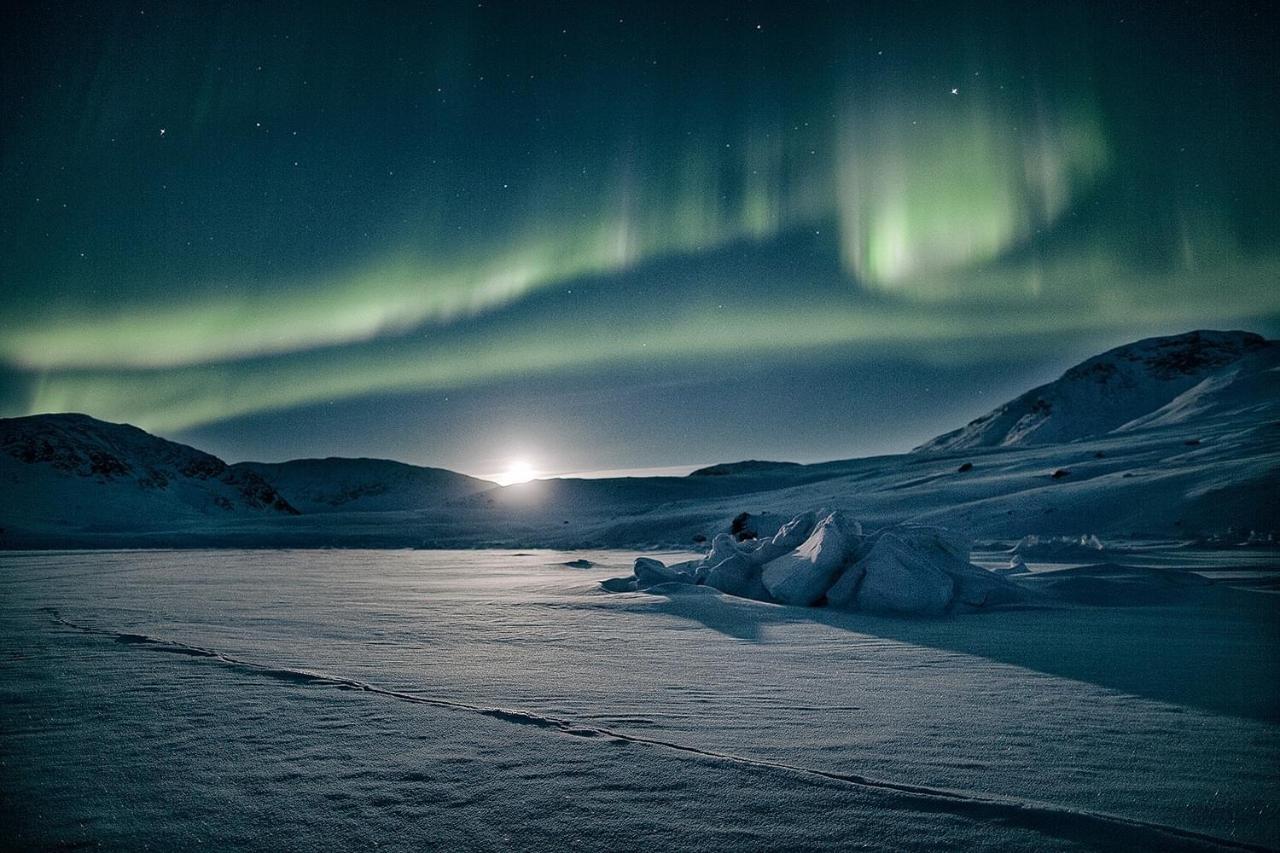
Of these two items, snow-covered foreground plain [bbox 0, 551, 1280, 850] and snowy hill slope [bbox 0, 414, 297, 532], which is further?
snowy hill slope [bbox 0, 414, 297, 532]

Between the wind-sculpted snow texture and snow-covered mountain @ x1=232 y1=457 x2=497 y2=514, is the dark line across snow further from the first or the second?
snow-covered mountain @ x1=232 y1=457 x2=497 y2=514

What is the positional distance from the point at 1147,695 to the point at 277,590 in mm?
9880

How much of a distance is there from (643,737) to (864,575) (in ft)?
16.1

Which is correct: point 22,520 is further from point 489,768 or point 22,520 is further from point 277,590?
point 489,768

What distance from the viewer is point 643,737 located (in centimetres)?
248

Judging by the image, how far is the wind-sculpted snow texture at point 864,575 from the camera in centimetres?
649

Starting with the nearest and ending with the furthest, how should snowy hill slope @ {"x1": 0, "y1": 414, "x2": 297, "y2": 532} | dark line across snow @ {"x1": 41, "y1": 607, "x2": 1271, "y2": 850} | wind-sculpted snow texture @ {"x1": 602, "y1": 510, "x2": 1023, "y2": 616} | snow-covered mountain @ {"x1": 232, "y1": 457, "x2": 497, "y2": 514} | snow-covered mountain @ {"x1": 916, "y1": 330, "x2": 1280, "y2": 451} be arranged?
dark line across snow @ {"x1": 41, "y1": 607, "x2": 1271, "y2": 850}, wind-sculpted snow texture @ {"x1": 602, "y1": 510, "x2": 1023, "y2": 616}, snowy hill slope @ {"x1": 0, "y1": 414, "x2": 297, "y2": 532}, snow-covered mountain @ {"x1": 916, "y1": 330, "x2": 1280, "y2": 451}, snow-covered mountain @ {"x1": 232, "y1": 457, "x2": 497, "y2": 514}

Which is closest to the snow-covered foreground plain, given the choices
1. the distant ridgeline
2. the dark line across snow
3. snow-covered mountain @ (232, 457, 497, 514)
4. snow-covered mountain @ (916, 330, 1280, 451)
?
the dark line across snow

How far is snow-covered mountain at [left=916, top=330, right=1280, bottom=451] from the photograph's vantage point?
110m

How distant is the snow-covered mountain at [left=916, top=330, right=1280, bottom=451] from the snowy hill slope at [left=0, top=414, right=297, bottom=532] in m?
88.9

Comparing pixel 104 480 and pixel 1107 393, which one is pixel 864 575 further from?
pixel 1107 393

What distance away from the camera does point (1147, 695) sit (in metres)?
3.19

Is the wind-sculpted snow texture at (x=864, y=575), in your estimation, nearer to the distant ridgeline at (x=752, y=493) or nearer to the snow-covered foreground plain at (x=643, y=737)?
the snow-covered foreground plain at (x=643, y=737)

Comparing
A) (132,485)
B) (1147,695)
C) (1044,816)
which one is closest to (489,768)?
(1044,816)
